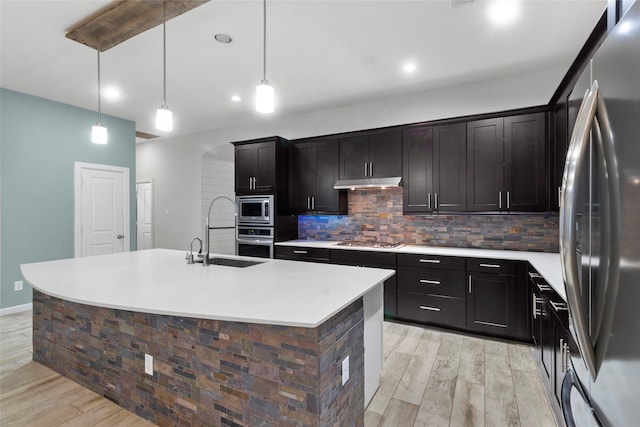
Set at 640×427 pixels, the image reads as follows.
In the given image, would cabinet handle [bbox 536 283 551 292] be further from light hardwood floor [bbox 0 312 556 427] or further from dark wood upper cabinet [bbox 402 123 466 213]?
dark wood upper cabinet [bbox 402 123 466 213]

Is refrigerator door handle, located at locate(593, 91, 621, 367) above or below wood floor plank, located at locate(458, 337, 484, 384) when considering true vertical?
above

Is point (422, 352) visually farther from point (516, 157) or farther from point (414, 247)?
point (516, 157)

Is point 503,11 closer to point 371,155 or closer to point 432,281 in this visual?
point 371,155

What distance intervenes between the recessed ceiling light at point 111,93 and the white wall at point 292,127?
6.19ft

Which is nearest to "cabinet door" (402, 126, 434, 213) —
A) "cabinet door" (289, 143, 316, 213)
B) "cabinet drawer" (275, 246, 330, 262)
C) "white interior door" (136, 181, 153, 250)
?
"cabinet drawer" (275, 246, 330, 262)

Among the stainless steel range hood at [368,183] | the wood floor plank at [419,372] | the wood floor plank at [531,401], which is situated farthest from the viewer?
the stainless steel range hood at [368,183]

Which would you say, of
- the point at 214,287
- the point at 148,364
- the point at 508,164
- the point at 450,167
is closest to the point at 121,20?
the point at 214,287

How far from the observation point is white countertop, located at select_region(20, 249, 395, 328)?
4.76 feet

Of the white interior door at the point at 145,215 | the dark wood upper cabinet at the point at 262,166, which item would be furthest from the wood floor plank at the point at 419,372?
the white interior door at the point at 145,215

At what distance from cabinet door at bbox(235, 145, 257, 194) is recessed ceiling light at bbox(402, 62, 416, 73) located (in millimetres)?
2448

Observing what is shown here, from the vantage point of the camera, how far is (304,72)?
3.54m

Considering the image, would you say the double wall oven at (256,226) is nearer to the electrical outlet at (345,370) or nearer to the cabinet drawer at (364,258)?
the cabinet drawer at (364,258)

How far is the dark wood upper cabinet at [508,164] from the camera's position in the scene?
3.27m

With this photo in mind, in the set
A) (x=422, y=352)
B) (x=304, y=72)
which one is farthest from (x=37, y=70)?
(x=422, y=352)
